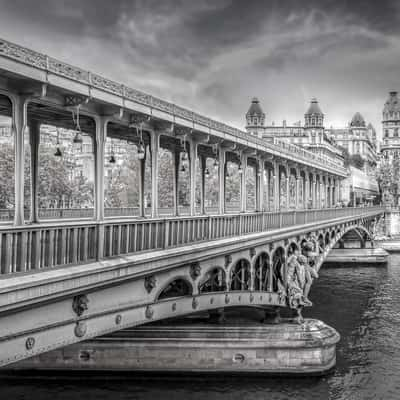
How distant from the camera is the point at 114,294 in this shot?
483 inches

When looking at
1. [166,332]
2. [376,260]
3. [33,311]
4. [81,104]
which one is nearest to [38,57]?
[81,104]

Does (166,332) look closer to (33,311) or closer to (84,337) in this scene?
(84,337)

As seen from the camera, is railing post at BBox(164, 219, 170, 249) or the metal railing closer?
the metal railing

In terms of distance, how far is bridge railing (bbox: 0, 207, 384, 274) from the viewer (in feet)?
31.2

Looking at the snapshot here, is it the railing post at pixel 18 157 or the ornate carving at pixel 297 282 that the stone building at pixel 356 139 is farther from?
the railing post at pixel 18 157

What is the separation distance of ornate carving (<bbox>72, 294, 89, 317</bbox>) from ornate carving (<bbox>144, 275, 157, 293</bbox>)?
2.76 metres

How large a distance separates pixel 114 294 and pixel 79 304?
4.62ft

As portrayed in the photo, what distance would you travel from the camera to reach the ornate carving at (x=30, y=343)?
31.7ft

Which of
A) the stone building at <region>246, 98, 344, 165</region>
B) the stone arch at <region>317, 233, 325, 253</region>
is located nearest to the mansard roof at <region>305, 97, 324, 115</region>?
the stone building at <region>246, 98, 344, 165</region>

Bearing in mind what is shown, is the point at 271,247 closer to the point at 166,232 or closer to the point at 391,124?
the point at 166,232

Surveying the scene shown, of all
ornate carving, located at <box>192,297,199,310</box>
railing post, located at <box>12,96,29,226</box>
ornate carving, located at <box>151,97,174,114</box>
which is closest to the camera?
railing post, located at <box>12,96,29,226</box>

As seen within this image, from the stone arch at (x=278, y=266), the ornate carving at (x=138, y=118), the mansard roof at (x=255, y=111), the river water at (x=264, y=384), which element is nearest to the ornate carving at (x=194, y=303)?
the river water at (x=264, y=384)

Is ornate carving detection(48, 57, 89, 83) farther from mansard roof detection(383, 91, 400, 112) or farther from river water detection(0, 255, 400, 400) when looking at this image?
mansard roof detection(383, 91, 400, 112)

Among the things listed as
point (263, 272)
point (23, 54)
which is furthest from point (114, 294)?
point (263, 272)
